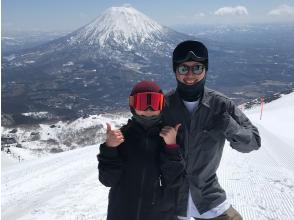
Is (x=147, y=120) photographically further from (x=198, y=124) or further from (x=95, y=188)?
(x=95, y=188)

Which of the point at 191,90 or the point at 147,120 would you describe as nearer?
the point at 147,120

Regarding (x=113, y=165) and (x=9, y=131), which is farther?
(x=9, y=131)

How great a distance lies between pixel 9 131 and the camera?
98938mm

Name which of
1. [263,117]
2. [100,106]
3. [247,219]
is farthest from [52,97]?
[247,219]

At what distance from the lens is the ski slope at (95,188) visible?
6836 millimetres

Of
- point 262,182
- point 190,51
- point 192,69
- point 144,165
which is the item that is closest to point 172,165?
point 144,165

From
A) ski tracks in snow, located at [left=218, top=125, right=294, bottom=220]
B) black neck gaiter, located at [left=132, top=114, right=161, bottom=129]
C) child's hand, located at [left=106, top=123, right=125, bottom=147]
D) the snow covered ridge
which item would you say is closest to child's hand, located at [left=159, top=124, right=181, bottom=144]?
black neck gaiter, located at [left=132, top=114, right=161, bottom=129]

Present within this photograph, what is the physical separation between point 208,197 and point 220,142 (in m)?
0.50

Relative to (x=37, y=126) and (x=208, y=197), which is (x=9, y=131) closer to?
(x=37, y=126)

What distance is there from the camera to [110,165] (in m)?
2.94

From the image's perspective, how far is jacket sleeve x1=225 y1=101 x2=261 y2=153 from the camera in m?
3.25

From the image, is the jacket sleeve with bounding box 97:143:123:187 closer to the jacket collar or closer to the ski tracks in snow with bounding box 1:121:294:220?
the jacket collar

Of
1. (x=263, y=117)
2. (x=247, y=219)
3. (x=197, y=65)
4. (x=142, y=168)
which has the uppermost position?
(x=197, y=65)

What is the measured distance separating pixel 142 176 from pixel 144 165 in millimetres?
84
